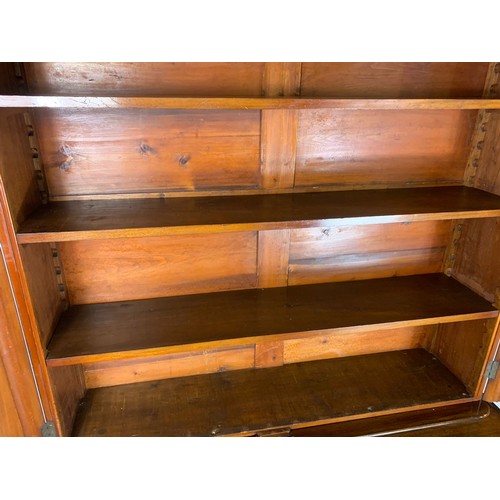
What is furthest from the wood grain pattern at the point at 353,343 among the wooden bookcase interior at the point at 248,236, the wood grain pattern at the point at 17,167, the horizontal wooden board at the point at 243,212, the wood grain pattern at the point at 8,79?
the wood grain pattern at the point at 8,79

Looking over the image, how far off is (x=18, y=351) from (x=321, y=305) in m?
1.11

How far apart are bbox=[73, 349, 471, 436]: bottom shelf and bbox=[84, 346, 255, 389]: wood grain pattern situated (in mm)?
31

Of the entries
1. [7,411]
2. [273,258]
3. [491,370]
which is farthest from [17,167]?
[491,370]

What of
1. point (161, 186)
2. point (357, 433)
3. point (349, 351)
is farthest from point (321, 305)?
point (161, 186)

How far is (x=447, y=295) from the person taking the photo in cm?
169

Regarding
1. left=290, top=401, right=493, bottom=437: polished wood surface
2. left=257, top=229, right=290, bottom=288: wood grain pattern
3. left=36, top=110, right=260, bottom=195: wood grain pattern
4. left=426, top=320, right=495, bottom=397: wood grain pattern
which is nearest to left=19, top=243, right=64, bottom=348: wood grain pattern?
left=36, top=110, right=260, bottom=195: wood grain pattern

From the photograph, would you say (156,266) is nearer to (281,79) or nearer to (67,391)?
(67,391)

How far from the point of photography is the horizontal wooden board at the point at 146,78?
4.06ft

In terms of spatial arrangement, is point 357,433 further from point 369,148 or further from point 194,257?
point 369,148

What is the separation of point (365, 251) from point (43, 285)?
4.31 feet

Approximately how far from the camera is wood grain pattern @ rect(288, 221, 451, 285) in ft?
5.48

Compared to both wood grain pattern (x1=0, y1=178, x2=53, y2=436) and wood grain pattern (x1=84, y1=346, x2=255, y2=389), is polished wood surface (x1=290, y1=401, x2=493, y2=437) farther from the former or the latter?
wood grain pattern (x1=0, y1=178, x2=53, y2=436)

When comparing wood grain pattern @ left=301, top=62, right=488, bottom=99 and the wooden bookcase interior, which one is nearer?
the wooden bookcase interior

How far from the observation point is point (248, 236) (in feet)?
5.21
